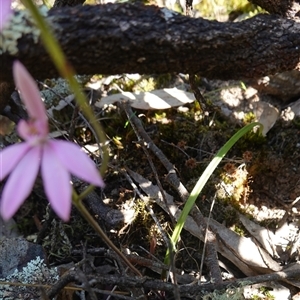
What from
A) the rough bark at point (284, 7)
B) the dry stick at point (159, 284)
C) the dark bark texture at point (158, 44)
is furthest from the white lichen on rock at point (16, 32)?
the rough bark at point (284, 7)

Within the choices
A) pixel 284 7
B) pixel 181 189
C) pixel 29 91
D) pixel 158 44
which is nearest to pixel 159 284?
pixel 181 189

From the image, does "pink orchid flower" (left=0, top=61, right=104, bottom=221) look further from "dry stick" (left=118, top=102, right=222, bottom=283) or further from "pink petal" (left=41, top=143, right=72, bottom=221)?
"dry stick" (left=118, top=102, right=222, bottom=283)

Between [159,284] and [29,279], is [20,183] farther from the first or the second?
[29,279]

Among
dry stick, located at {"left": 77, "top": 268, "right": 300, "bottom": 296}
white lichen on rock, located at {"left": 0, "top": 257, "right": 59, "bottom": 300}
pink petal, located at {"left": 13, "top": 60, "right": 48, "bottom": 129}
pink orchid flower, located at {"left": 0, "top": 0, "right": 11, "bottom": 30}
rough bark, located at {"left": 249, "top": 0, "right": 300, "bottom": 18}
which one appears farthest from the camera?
rough bark, located at {"left": 249, "top": 0, "right": 300, "bottom": 18}

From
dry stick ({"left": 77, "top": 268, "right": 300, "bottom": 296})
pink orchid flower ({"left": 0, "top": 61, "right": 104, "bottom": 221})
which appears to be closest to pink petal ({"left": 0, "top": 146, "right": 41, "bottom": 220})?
pink orchid flower ({"left": 0, "top": 61, "right": 104, "bottom": 221})

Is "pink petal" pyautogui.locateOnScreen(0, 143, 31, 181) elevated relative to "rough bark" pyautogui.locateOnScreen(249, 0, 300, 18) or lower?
elevated
